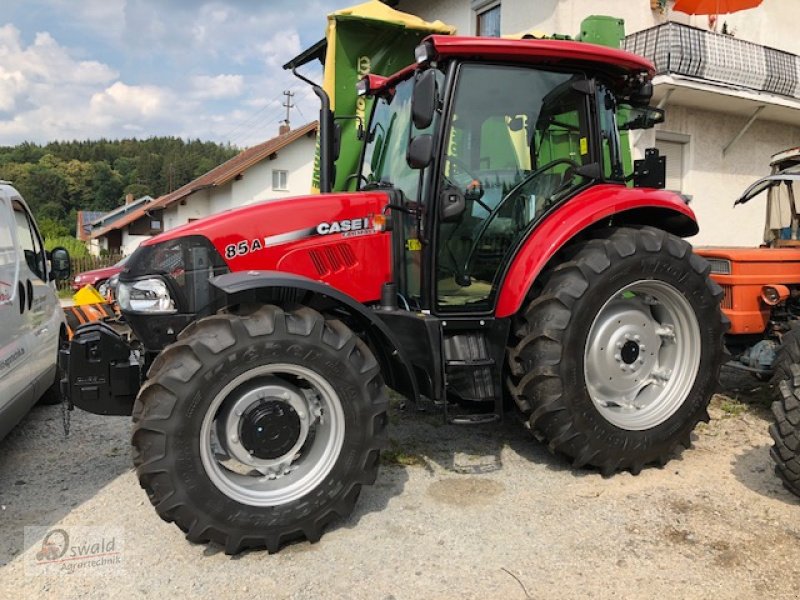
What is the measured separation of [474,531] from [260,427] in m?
1.16

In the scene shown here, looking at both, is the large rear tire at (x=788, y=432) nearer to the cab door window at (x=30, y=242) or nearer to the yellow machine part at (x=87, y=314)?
the cab door window at (x=30, y=242)

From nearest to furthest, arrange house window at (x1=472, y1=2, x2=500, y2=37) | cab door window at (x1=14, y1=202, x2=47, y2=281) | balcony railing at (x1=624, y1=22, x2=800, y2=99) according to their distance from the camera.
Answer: cab door window at (x1=14, y1=202, x2=47, y2=281) < balcony railing at (x1=624, y1=22, x2=800, y2=99) < house window at (x1=472, y1=2, x2=500, y2=37)

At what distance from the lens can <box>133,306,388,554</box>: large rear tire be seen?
108 inches

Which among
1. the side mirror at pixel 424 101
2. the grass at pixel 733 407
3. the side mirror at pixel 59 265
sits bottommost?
the grass at pixel 733 407

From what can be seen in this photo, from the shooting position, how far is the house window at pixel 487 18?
1242cm

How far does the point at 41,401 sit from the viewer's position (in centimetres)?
528

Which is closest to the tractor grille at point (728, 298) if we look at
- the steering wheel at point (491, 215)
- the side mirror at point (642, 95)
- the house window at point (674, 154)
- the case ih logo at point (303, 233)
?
the side mirror at point (642, 95)

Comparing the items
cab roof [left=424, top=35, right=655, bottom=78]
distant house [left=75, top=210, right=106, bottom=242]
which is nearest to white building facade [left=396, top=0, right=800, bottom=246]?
cab roof [left=424, top=35, right=655, bottom=78]

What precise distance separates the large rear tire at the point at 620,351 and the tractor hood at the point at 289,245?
986 millimetres

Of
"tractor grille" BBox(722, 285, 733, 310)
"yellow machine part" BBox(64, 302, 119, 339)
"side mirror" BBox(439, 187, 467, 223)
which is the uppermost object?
"side mirror" BBox(439, 187, 467, 223)

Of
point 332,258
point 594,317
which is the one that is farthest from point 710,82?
point 332,258

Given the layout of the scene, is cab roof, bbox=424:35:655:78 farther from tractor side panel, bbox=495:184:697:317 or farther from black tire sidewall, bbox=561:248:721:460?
black tire sidewall, bbox=561:248:721:460

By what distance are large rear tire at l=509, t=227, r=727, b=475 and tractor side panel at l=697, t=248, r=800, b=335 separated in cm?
127

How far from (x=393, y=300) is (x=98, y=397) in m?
1.64
